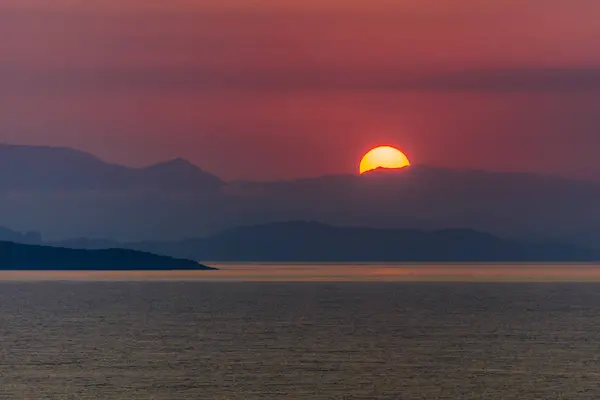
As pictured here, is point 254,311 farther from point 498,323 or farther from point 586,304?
point 586,304

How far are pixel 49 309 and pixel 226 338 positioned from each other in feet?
206

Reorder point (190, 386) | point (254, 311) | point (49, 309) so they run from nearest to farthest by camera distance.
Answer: point (190, 386), point (254, 311), point (49, 309)

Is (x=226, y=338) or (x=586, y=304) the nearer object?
(x=226, y=338)

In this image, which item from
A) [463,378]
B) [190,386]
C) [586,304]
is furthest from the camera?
[586,304]

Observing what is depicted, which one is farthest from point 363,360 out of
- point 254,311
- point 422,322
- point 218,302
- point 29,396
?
point 218,302

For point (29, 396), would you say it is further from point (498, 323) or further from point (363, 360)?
point (498, 323)

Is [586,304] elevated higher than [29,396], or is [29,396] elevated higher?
[586,304]

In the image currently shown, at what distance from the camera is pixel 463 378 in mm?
72125

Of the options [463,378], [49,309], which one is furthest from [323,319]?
[463,378]

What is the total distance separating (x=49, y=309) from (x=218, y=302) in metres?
30.8

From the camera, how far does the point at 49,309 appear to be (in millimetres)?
158125

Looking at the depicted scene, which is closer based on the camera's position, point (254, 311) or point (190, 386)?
point (190, 386)

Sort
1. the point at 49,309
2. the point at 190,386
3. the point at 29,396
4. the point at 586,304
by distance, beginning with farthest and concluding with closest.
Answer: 1. the point at 586,304
2. the point at 49,309
3. the point at 190,386
4. the point at 29,396

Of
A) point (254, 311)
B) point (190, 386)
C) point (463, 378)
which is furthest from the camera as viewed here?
point (254, 311)
